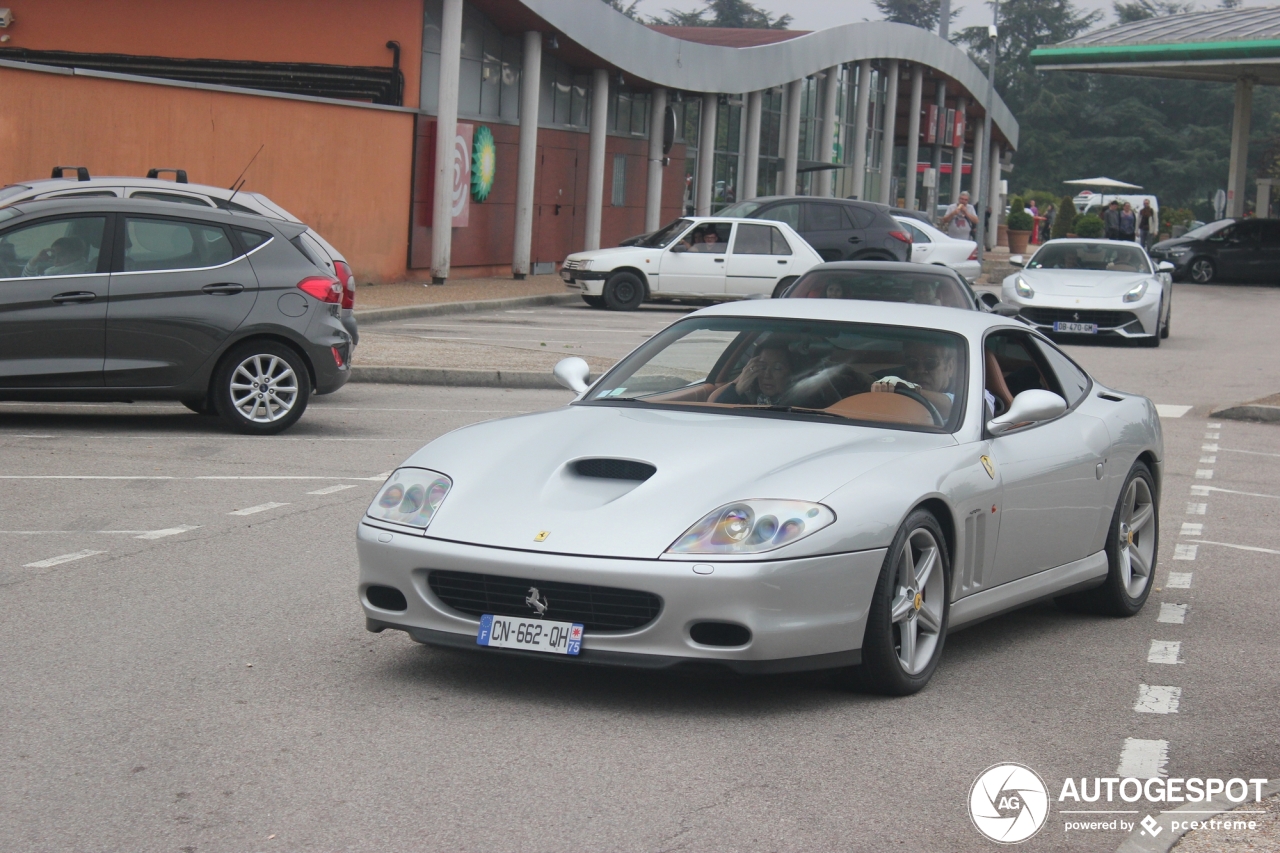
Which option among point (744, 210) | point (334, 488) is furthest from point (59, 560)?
point (744, 210)

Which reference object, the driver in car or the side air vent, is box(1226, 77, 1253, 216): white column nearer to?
the driver in car

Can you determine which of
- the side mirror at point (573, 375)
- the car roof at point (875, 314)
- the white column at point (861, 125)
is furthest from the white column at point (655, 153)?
the side mirror at point (573, 375)

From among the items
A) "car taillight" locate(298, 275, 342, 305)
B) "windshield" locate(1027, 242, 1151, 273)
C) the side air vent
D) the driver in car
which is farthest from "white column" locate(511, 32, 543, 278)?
the side air vent

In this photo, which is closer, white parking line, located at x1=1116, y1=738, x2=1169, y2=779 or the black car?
white parking line, located at x1=1116, y1=738, x2=1169, y2=779

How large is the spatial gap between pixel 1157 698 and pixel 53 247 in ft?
28.4

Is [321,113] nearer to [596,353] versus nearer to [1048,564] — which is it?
[596,353]

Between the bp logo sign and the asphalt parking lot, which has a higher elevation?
the bp logo sign

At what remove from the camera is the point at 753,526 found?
523 centimetres

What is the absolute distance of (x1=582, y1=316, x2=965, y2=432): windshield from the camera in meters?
6.37

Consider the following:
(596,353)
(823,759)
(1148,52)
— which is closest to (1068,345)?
(596,353)

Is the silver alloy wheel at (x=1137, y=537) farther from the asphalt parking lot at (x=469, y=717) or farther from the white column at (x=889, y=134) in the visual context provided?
the white column at (x=889, y=134)

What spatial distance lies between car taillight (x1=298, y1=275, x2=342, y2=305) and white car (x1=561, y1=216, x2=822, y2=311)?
14.5 m

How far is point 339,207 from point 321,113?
147 centimetres

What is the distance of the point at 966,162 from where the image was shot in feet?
286
